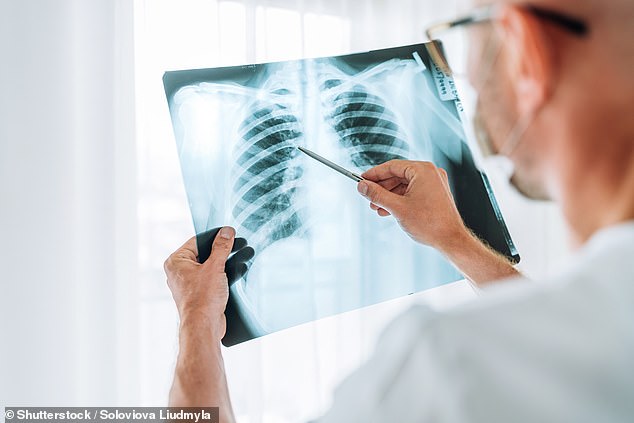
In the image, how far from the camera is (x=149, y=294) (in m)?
1.68

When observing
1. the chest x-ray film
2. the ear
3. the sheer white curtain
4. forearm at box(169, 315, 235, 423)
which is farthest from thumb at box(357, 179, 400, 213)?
the sheer white curtain

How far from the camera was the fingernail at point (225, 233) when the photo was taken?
117 cm

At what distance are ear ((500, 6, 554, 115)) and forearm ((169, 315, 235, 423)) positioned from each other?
579mm

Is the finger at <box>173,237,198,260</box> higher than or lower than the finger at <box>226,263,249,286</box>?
higher

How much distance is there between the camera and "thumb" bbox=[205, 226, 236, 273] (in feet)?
3.63

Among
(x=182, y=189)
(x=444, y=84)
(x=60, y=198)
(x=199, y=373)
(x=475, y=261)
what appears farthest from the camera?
(x=182, y=189)

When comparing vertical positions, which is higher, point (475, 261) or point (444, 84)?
point (444, 84)

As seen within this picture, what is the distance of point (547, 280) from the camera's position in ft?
1.75

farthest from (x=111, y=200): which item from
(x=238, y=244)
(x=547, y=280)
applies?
(x=547, y=280)

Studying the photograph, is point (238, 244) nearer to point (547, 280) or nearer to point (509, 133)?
point (509, 133)

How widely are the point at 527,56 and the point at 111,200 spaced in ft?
4.08

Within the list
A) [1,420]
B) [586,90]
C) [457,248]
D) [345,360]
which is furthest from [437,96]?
[1,420]

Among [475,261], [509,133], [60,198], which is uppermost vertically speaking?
[60,198]

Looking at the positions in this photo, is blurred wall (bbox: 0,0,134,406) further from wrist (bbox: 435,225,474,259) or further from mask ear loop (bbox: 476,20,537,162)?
mask ear loop (bbox: 476,20,537,162)
